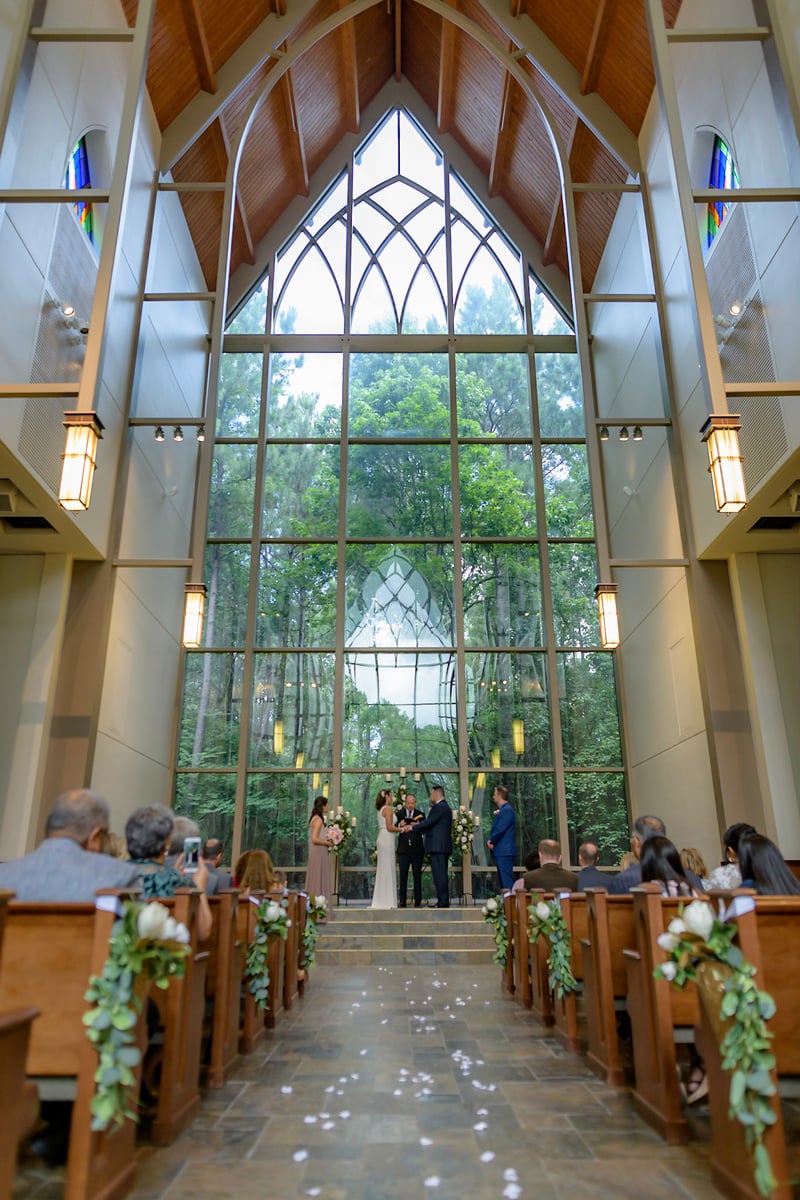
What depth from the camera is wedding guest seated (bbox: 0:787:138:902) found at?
244 centimetres

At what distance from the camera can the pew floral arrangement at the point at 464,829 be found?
30.7 feet

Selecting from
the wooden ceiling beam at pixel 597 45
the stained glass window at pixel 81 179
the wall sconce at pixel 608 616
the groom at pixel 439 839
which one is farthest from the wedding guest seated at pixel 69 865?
the wooden ceiling beam at pixel 597 45

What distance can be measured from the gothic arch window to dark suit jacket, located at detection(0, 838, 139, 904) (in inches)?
289

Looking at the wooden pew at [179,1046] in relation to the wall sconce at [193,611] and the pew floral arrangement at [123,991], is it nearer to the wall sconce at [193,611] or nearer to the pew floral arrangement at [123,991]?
the pew floral arrangement at [123,991]

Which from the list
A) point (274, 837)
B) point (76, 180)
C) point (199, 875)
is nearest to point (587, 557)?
Answer: point (274, 837)

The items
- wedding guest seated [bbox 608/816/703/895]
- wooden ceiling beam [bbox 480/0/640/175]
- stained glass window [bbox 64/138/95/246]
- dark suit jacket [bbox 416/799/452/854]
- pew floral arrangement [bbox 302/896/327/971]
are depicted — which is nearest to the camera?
wedding guest seated [bbox 608/816/703/895]

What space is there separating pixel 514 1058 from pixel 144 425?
740cm

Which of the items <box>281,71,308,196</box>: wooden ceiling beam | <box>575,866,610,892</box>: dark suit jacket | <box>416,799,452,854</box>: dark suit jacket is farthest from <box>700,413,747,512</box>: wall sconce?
A: <box>281,71,308,196</box>: wooden ceiling beam

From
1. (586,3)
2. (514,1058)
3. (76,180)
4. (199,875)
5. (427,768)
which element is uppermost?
(586,3)

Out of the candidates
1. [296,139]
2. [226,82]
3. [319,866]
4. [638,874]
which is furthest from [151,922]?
[296,139]

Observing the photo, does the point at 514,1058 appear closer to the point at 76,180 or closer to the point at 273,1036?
the point at 273,1036

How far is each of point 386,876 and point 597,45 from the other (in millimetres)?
9416

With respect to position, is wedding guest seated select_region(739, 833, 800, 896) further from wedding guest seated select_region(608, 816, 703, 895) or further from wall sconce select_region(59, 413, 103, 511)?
wall sconce select_region(59, 413, 103, 511)

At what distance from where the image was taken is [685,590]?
8.23 m
